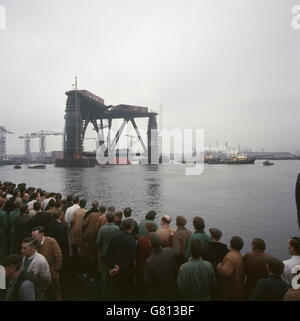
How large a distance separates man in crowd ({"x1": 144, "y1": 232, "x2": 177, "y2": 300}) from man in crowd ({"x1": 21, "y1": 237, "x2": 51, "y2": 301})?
1.43 m

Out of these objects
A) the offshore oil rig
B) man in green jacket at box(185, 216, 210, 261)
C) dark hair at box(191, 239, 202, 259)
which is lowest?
man in green jacket at box(185, 216, 210, 261)

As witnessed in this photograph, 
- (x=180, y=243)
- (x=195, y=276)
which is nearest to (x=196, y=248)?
(x=195, y=276)

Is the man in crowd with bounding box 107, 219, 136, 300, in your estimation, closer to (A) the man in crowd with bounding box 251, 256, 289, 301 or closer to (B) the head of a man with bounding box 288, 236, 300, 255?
(A) the man in crowd with bounding box 251, 256, 289, 301

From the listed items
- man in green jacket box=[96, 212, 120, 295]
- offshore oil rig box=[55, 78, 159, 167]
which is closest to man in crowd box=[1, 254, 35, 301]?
man in green jacket box=[96, 212, 120, 295]

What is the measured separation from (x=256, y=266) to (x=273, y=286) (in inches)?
22.5

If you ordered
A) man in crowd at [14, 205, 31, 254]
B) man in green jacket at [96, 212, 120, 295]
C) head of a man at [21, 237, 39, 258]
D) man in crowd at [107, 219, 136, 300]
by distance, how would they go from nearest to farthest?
head of a man at [21, 237, 39, 258], man in crowd at [107, 219, 136, 300], man in green jacket at [96, 212, 120, 295], man in crowd at [14, 205, 31, 254]

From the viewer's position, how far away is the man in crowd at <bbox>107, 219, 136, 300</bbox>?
348cm

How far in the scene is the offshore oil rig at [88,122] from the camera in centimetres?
6112

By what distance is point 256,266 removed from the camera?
2951 millimetres

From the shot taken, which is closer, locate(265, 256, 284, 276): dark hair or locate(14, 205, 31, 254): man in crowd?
locate(265, 256, 284, 276): dark hair

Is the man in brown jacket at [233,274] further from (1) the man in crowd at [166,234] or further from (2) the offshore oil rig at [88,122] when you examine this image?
(2) the offshore oil rig at [88,122]

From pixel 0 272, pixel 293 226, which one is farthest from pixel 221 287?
pixel 293 226

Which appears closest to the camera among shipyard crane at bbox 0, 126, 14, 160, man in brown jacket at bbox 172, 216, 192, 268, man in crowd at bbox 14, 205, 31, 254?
man in brown jacket at bbox 172, 216, 192, 268
